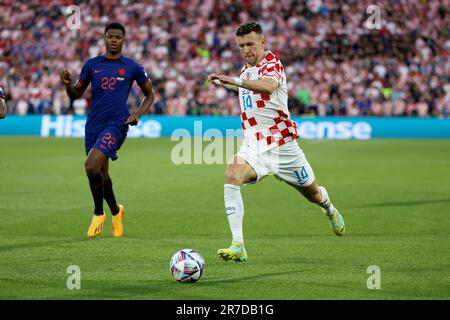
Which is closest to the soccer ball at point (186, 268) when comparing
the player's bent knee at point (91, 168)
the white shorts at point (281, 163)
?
the white shorts at point (281, 163)

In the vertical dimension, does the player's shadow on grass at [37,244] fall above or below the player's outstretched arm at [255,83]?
below

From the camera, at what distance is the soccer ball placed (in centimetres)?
776

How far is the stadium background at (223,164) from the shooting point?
27.0ft

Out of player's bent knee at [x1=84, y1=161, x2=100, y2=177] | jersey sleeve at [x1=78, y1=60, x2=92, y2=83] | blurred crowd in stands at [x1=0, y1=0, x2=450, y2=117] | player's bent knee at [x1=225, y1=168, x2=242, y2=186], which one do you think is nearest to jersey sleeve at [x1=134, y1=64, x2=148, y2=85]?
jersey sleeve at [x1=78, y1=60, x2=92, y2=83]

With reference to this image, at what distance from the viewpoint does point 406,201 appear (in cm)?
1478

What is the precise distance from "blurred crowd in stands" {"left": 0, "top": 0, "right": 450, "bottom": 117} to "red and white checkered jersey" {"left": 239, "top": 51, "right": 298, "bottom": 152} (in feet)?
77.0

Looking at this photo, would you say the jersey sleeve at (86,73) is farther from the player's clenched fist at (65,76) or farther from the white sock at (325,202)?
the white sock at (325,202)

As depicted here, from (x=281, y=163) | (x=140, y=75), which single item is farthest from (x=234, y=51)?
(x=281, y=163)

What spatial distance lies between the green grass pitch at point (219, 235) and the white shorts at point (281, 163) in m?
0.84

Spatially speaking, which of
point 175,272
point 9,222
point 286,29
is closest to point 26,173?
point 9,222

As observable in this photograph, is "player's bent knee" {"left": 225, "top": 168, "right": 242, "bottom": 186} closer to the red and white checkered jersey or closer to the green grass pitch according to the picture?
the red and white checkered jersey

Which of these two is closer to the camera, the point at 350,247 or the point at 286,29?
the point at 350,247

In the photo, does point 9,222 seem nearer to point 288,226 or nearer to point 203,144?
point 288,226

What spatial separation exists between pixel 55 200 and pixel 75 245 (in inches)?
189
